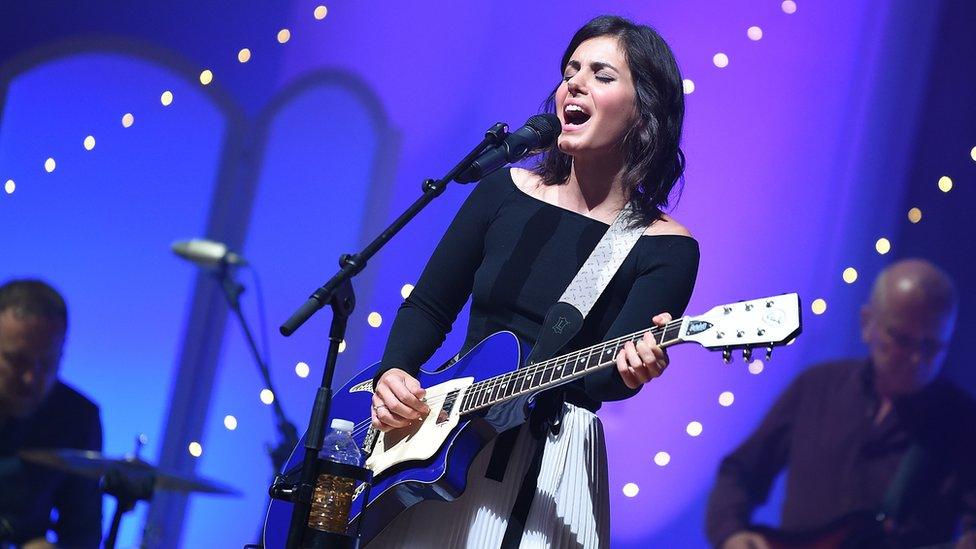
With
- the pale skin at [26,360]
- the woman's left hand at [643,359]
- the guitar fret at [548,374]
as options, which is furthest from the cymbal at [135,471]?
the woman's left hand at [643,359]

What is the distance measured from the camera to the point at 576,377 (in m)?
1.95

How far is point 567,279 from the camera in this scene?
2.18 metres

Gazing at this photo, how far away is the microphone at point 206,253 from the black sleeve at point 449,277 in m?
1.60

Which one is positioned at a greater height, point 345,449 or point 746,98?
point 746,98

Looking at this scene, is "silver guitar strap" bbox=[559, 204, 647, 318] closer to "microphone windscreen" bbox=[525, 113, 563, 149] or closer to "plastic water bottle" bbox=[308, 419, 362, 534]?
"microphone windscreen" bbox=[525, 113, 563, 149]

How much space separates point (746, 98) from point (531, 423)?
170 cm

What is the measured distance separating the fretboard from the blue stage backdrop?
1.30 m

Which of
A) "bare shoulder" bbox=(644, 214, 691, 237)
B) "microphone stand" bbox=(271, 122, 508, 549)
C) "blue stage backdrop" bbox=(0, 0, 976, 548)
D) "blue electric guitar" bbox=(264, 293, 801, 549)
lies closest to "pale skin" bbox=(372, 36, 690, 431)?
"bare shoulder" bbox=(644, 214, 691, 237)

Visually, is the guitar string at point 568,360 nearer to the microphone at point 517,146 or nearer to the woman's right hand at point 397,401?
the woman's right hand at point 397,401

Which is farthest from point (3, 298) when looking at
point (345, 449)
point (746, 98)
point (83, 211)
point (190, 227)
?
point (746, 98)

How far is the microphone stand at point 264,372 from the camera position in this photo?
3.52 meters

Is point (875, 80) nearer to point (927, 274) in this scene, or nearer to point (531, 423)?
A: point (927, 274)

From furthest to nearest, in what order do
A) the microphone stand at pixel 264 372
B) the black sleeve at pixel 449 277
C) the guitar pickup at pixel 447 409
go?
the microphone stand at pixel 264 372 < the black sleeve at pixel 449 277 < the guitar pickup at pixel 447 409

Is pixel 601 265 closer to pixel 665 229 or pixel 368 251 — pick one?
pixel 665 229
